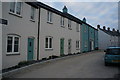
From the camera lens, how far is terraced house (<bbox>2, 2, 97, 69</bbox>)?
Answer: 33.5ft

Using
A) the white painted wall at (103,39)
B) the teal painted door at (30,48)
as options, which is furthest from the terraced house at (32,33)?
the white painted wall at (103,39)

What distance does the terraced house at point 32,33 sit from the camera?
10.2m

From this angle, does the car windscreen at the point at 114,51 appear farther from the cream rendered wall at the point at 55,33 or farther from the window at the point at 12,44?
the window at the point at 12,44

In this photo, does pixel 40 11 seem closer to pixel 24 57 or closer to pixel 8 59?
pixel 24 57

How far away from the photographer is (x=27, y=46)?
40.7 ft

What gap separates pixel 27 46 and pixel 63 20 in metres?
8.72

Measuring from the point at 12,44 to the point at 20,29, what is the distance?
1.56m

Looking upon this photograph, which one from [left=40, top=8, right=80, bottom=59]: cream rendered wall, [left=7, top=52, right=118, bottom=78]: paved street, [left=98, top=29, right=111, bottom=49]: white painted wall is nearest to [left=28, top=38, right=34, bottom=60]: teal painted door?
[left=40, top=8, right=80, bottom=59]: cream rendered wall

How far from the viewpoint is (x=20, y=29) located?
11.5m

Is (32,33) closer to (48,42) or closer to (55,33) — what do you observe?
(48,42)

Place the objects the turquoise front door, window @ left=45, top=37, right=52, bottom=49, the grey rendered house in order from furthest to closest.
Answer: window @ left=45, top=37, right=52, bottom=49 < the turquoise front door < the grey rendered house

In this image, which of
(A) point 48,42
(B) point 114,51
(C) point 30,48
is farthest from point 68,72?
(A) point 48,42

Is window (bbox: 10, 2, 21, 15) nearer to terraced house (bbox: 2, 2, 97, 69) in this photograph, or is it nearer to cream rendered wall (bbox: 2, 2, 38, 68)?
terraced house (bbox: 2, 2, 97, 69)

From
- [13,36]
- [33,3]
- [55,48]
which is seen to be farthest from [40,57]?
[33,3]
